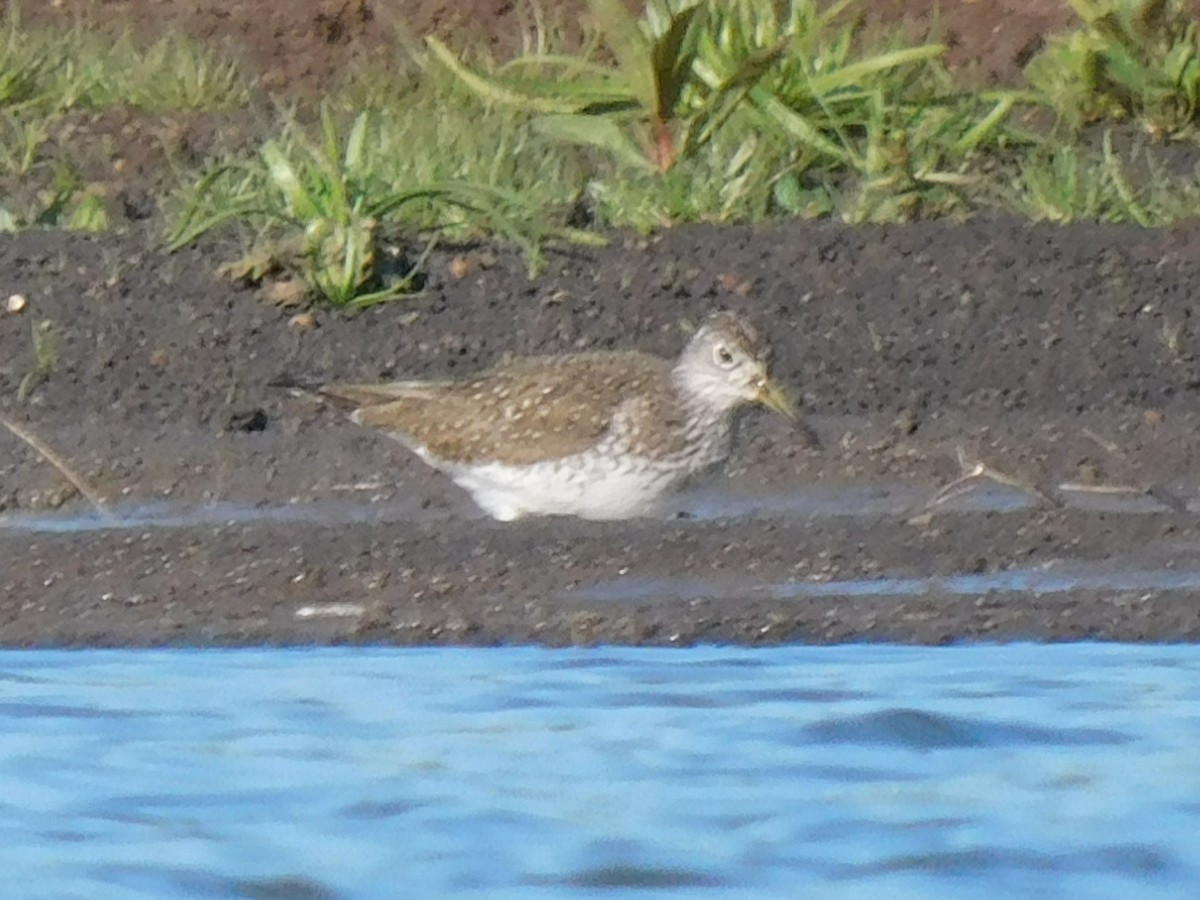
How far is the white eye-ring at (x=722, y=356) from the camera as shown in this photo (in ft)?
28.0

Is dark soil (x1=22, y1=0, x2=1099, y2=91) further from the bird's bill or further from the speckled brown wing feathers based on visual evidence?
the speckled brown wing feathers

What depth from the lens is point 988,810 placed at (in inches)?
209

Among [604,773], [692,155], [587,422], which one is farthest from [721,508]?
[604,773]

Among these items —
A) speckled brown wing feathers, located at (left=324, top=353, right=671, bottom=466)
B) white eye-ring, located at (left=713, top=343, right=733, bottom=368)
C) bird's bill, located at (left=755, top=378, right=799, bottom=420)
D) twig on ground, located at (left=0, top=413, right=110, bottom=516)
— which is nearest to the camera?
twig on ground, located at (left=0, top=413, right=110, bottom=516)

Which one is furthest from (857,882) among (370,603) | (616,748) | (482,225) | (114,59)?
(114,59)

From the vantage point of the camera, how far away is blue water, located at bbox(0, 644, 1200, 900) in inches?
196

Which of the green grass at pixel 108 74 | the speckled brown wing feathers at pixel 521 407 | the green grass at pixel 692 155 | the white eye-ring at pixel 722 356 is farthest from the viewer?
the green grass at pixel 108 74

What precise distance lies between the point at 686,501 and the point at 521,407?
2.06 feet

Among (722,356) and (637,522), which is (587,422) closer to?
(637,522)

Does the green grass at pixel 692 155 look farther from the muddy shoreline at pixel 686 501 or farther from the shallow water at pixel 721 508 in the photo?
the shallow water at pixel 721 508

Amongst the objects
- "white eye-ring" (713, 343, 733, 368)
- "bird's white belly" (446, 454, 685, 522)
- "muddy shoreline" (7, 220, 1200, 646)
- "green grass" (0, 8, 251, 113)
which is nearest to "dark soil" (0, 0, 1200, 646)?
"muddy shoreline" (7, 220, 1200, 646)

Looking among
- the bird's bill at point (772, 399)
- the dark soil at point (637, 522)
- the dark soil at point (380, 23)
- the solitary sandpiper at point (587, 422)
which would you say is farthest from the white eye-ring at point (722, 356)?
the dark soil at point (380, 23)

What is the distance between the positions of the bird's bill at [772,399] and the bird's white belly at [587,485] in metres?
0.49

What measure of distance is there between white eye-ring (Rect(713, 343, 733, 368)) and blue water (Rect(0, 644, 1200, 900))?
2126 mm
